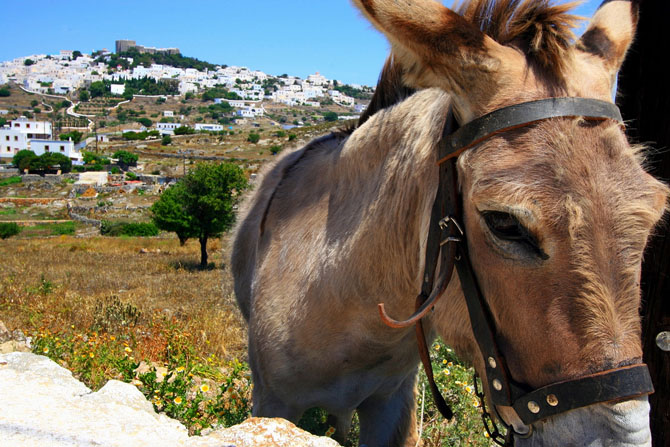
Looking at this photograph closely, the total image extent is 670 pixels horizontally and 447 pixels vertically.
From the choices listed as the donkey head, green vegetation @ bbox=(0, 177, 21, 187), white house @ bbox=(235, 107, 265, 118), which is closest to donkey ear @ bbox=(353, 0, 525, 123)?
the donkey head

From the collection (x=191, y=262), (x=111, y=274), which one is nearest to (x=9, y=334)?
(x=111, y=274)

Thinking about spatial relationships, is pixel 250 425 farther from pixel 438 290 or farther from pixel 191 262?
pixel 191 262

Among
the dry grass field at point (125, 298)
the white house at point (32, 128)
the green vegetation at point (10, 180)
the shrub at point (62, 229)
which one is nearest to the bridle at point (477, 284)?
the dry grass field at point (125, 298)

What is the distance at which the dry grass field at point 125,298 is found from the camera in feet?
22.6

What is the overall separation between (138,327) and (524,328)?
7.17m

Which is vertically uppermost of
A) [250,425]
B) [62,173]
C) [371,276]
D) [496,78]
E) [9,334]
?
[496,78]

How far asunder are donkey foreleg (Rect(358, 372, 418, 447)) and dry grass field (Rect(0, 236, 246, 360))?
1.97 metres

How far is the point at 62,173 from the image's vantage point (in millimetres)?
72188

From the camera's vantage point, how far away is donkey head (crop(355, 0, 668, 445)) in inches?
48.6

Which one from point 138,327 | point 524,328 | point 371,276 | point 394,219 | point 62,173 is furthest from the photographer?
point 62,173

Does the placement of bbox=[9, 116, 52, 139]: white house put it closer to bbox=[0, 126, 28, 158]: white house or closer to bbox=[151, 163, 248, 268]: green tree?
bbox=[0, 126, 28, 158]: white house

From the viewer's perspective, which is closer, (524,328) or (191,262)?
(524,328)

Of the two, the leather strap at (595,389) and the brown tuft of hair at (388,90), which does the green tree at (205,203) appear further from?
the leather strap at (595,389)

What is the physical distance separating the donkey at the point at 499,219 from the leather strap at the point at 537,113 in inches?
0.8
